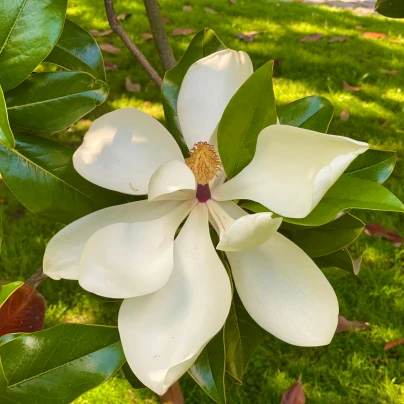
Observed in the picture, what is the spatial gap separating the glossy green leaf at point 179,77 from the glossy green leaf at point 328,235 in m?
0.19

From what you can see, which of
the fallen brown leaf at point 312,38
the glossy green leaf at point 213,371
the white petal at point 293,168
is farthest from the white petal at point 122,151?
the fallen brown leaf at point 312,38

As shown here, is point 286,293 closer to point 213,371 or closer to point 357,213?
point 213,371

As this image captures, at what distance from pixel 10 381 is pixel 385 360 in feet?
4.36

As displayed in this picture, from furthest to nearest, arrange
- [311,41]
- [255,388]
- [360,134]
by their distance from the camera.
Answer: [311,41]
[360,134]
[255,388]

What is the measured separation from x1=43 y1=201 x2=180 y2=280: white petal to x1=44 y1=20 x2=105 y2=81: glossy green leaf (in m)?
0.27

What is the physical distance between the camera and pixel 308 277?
0.58 m

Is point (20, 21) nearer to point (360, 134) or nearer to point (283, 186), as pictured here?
point (283, 186)

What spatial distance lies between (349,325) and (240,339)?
107 centimetres

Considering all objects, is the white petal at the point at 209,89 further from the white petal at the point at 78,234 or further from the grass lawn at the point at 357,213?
the grass lawn at the point at 357,213

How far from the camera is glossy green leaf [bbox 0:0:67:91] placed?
62 centimetres

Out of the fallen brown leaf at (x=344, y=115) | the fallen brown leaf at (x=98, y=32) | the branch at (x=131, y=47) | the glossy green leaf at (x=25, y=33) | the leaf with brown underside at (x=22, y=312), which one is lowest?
the fallen brown leaf at (x=344, y=115)

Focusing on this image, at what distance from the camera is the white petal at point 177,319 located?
0.52m

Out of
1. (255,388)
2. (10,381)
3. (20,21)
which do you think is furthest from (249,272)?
(255,388)

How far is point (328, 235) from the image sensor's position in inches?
25.7
